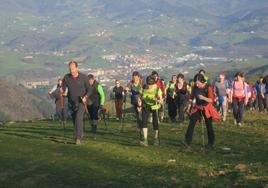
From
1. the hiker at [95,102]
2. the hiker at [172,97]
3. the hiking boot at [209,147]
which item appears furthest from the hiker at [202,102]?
the hiker at [172,97]

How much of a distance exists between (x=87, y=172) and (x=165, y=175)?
218 cm

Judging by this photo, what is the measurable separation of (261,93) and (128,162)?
71.9 ft

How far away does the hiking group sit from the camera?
758 inches

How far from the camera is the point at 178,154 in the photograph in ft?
60.2

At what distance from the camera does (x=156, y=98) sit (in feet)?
67.4

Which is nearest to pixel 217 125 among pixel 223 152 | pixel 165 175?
pixel 223 152

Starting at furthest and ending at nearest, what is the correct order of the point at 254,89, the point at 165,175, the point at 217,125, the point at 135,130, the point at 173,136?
the point at 254,89 → the point at 217,125 → the point at 135,130 → the point at 173,136 → the point at 165,175

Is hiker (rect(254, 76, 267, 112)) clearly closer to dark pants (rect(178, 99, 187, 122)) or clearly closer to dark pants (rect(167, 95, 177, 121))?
dark pants (rect(167, 95, 177, 121))

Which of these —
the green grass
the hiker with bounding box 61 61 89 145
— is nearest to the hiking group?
the hiker with bounding box 61 61 89 145

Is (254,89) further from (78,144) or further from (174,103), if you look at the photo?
(78,144)

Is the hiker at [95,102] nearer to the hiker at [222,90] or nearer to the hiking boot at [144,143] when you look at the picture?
the hiking boot at [144,143]

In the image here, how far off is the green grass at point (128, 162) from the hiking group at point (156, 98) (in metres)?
0.92

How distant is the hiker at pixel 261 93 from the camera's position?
36.2 metres

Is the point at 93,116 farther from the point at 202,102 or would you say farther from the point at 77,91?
the point at 202,102
